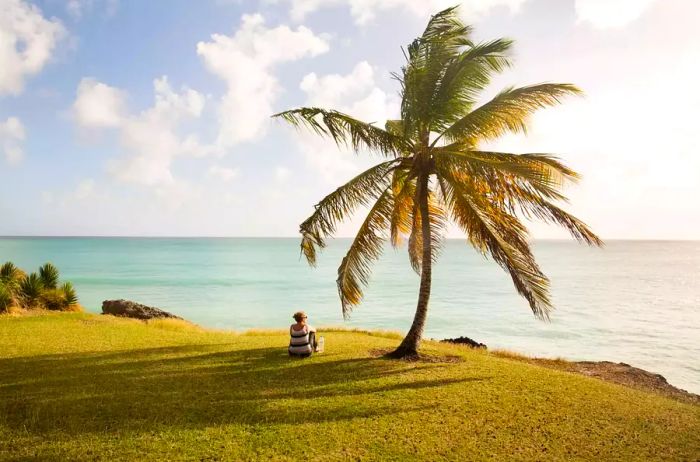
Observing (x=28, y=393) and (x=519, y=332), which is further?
(x=519, y=332)

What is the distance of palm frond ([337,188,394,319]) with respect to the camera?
11875mm

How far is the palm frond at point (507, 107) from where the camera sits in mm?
10602

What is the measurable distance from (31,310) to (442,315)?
103 feet

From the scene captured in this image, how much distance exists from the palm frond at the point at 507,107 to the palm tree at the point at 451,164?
0.02m

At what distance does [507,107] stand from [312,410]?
8.64 meters

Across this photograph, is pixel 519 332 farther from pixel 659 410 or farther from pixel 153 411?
pixel 153 411

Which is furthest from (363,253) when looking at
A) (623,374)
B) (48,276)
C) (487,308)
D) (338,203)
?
(487,308)

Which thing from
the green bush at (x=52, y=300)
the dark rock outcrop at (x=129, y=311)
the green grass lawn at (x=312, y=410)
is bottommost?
the green grass lawn at (x=312, y=410)

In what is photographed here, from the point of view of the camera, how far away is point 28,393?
331 inches

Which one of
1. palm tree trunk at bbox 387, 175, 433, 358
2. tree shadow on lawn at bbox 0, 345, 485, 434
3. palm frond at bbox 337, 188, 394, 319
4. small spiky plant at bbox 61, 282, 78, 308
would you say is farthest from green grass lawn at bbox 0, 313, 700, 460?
small spiky plant at bbox 61, 282, 78, 308

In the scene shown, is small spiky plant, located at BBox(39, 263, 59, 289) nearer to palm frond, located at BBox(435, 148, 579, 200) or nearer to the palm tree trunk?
the palm tree trunk

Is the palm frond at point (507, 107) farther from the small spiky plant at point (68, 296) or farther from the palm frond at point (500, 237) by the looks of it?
the small spiky plant at point (68, 296)

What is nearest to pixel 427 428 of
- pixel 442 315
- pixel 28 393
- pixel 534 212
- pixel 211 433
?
pixel 211 433

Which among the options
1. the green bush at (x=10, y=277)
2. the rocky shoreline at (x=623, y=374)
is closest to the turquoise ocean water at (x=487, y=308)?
the rocky shoreline at (x=623, y=374)
